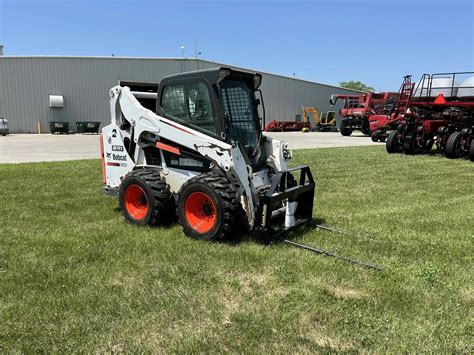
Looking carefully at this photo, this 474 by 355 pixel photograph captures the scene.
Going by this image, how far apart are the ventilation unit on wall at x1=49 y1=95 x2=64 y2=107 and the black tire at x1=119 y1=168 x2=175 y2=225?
33.1 meters

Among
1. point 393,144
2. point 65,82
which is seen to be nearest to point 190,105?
point 393,144

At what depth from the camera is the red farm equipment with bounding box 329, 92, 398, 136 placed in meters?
28.1

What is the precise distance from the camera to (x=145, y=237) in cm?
546

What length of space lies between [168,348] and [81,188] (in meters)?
6.75

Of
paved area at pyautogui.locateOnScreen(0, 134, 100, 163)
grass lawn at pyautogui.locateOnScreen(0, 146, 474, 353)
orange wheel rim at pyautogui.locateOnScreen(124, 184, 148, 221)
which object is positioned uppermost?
orange wheel rim at pyautogui.locateOnScreen(124, 184, 148, 221)

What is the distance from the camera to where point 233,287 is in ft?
13.1

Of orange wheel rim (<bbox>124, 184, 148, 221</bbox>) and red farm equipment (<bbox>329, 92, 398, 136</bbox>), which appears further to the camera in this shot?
red farm equipment (<bbox>329, 92, 398, 136</bbox>)

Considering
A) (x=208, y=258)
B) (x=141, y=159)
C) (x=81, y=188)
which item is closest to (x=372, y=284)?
(x=208, y=258)

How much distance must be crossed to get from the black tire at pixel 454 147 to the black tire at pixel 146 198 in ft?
38.3

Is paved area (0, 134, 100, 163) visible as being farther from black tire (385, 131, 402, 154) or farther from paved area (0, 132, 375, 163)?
black tire (385, 131, 402, 154)

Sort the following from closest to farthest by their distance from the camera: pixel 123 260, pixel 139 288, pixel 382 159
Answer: pixel 139 288, pixel 123 260, pixel 382 159

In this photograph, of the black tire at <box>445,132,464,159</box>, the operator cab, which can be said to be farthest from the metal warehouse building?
the operator cab

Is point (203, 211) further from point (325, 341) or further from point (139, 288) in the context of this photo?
point (325, 341)

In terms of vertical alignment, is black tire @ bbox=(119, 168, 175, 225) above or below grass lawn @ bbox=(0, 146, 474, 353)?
above
